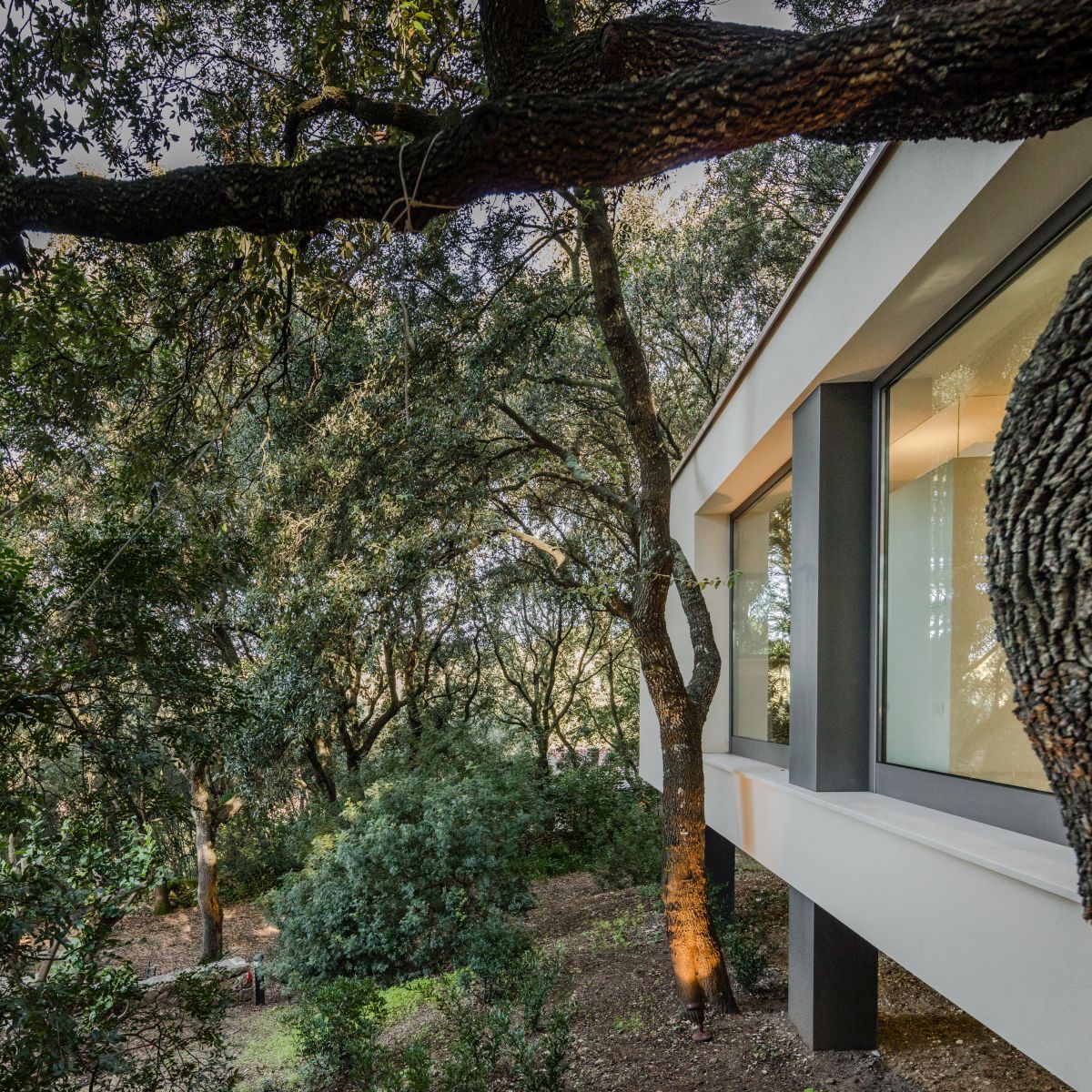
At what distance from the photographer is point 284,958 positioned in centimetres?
916

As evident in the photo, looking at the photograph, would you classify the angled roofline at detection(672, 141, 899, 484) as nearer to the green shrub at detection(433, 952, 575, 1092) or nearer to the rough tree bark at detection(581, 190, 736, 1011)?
the rough tree bark at detection(581, 190, 736, 1011)

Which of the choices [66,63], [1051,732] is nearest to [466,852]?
[66,63]

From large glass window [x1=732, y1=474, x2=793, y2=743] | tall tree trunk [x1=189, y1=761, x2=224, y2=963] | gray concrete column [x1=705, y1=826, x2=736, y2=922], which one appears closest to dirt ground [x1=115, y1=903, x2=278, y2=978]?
tall tree trunk [x1=189, y1=761, x2=224, y2=963]

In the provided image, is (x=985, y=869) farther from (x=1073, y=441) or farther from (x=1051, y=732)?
(x=1073, y=441)

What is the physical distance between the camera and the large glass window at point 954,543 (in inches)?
120

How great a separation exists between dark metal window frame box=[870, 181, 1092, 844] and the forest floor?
192 cm

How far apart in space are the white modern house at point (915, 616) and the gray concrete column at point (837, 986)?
0.01m

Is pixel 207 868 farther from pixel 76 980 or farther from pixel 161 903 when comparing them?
pixel 76 980

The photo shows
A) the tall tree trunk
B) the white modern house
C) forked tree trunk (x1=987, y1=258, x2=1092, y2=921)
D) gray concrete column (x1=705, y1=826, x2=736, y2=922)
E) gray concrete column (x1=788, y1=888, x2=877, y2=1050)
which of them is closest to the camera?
forked tree trunk (x1=987, y1=258, x2=1092, y2=921)

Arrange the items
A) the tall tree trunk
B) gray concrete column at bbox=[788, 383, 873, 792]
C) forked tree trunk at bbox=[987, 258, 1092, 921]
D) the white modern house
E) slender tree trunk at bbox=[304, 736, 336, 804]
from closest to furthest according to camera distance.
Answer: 1. forked tree trunk at bbox=[987, 258, 1092, 921]
2. the white modern house
3. gray concrete column at bbox=[788, 383, 873, 792]
4. the tall tree trunk
5. slender tree trunk at bbox=[304, 736, 336, 804]

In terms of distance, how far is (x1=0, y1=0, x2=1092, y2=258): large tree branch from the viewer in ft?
4.97

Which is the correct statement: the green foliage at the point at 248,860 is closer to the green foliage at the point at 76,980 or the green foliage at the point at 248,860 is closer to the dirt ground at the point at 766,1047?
the dirt ground at the point at 766,1047

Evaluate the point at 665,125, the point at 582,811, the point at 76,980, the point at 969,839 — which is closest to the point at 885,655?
the point at 969,839

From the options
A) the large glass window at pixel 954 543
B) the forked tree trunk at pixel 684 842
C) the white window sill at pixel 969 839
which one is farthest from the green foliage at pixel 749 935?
Result: the large glass window at pixel 954 543
